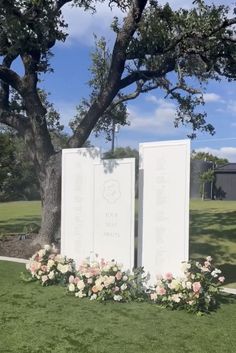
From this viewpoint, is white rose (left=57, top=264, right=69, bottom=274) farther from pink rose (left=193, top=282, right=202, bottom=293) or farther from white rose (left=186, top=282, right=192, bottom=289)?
pink rose (left=193, top=282, right=202, bottom=293)

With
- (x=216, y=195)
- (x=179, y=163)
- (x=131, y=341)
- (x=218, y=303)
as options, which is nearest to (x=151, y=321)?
(x=131, y=341)

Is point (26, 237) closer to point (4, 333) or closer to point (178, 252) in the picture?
point (178, 252)

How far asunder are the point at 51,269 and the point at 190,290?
8.78ft

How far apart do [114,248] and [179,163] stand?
5.91 ft

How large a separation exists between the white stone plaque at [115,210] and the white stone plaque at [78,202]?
18 centimetres

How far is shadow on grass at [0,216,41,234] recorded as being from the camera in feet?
52.7

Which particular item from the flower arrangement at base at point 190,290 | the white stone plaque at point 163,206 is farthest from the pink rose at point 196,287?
the white stone plaque at point 163,206

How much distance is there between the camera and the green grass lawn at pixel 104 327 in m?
5.67

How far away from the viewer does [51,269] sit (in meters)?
8.86

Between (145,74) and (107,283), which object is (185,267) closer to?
(107,283)

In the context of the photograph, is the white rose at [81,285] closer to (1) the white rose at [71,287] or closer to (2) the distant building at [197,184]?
(1) the white rose at [71,287]

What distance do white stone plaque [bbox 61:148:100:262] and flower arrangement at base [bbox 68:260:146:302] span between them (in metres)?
0.86

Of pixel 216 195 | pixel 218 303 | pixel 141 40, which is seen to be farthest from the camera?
pixel 216 195

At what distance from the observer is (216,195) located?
1746 inches
